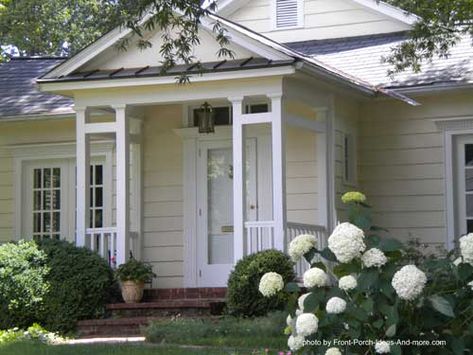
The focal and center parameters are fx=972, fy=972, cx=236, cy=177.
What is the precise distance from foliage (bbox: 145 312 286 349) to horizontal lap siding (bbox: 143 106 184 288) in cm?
384

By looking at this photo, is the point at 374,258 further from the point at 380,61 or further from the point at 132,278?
the point at 380,61

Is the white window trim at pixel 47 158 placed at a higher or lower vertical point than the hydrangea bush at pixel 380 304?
higher

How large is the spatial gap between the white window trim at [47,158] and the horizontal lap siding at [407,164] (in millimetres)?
4378

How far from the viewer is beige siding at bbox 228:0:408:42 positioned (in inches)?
720

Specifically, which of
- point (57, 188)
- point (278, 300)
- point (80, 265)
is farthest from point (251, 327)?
point (57, 188)

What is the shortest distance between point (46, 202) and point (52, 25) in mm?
15855

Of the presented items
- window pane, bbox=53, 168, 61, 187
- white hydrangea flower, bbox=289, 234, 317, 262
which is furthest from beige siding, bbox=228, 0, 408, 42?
white hydrangea flower, bbox=289, 234, 317, 262

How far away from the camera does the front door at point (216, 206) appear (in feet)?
50.5

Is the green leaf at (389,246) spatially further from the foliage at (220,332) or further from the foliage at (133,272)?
the foliage at (133,272)

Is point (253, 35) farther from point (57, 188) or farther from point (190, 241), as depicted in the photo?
point (57, 188)

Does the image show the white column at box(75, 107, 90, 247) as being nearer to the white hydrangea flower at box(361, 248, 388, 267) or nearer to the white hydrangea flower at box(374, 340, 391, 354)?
the white hydrangea flower at box(361, 248, 388, 267)

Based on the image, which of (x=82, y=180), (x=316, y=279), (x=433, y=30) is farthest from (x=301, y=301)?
(x=433, y=30)

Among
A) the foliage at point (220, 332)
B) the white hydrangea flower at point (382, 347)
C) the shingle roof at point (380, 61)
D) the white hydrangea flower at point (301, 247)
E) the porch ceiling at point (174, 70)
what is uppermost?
the shingle roof at point (380, 61)

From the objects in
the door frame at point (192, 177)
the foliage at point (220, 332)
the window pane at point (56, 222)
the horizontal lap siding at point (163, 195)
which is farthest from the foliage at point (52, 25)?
the foliage at point (220, 332)
